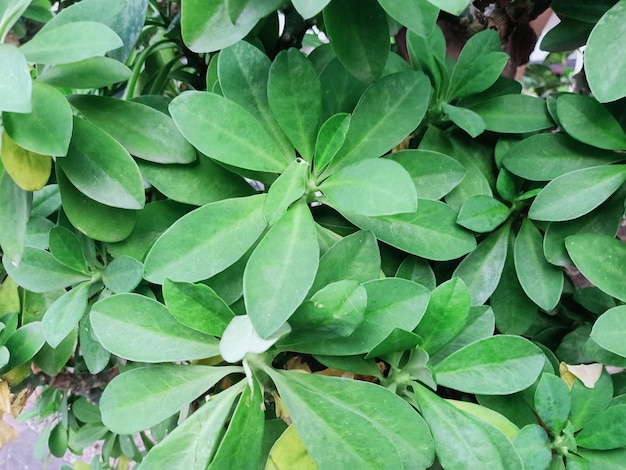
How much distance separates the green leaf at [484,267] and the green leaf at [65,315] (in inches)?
12.1

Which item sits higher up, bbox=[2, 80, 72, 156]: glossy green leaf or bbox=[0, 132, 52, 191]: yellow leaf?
bbox=[2, 80, 72, 156]: glossy green leaf

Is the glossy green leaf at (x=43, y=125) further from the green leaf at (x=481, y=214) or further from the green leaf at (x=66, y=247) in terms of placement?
the green leaf at (x=481, y=214)

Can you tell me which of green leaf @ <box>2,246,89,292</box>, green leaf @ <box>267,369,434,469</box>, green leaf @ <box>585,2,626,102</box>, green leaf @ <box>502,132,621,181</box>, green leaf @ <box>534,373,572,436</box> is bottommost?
green leaf @ <box>534,373,572,436</box>

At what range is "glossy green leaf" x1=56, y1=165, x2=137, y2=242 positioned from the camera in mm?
383

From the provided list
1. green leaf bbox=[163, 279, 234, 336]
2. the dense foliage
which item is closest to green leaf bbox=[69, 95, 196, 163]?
the dense foliage

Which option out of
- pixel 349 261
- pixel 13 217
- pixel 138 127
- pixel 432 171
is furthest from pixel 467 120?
Answer: pixel 13 217

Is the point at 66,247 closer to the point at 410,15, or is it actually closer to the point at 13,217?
the point at 13,217

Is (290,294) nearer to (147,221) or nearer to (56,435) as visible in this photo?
(147,221)

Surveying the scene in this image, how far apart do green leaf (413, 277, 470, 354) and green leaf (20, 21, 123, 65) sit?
278 millimetres

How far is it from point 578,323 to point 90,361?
46 centimetres

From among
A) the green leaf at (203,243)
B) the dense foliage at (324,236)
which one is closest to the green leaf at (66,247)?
the dense foliage at (324,236)

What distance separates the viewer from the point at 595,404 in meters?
0.38

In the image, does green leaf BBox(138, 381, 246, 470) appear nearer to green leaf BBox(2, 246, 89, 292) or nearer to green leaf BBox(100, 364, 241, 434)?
green leaf BBox(100, 364, 241, 434)

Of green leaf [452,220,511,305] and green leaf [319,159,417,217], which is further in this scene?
green leaf [452,220,511,305]
